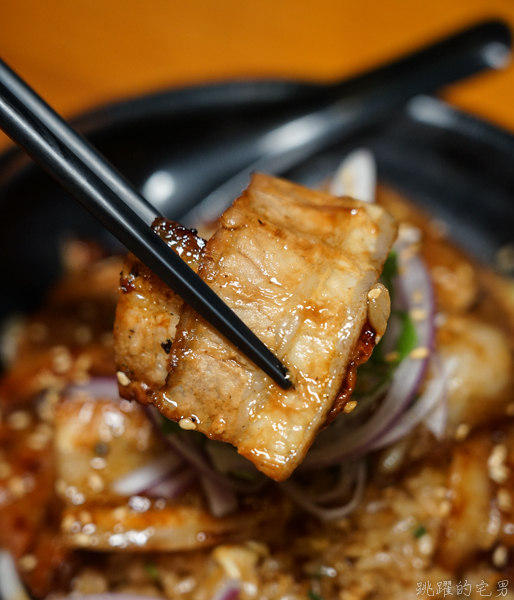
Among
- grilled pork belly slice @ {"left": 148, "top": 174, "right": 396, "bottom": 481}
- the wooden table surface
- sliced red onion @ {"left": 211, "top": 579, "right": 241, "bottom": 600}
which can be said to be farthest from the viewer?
the wooden table surface

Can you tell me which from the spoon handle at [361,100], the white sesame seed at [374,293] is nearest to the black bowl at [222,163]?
the spoon handle at [361,100]

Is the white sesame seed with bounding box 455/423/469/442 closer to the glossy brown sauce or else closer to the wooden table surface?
the glossy brown sauce

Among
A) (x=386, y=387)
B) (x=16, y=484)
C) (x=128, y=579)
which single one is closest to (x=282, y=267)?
(x=386, y=387)

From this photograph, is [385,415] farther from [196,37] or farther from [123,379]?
[196,37]

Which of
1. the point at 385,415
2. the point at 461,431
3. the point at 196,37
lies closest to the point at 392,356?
the point at 385,415

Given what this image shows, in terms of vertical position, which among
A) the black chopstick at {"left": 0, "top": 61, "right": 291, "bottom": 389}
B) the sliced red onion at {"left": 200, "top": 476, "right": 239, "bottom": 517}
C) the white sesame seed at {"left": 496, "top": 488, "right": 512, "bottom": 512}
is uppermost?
the black chopstick at {"left": 0, "top": 61, "right": 291, "bottom": 389}

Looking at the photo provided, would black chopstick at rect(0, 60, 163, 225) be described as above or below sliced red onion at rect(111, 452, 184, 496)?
above

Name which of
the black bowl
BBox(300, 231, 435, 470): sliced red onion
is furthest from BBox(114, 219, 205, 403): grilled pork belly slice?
the black bowl
